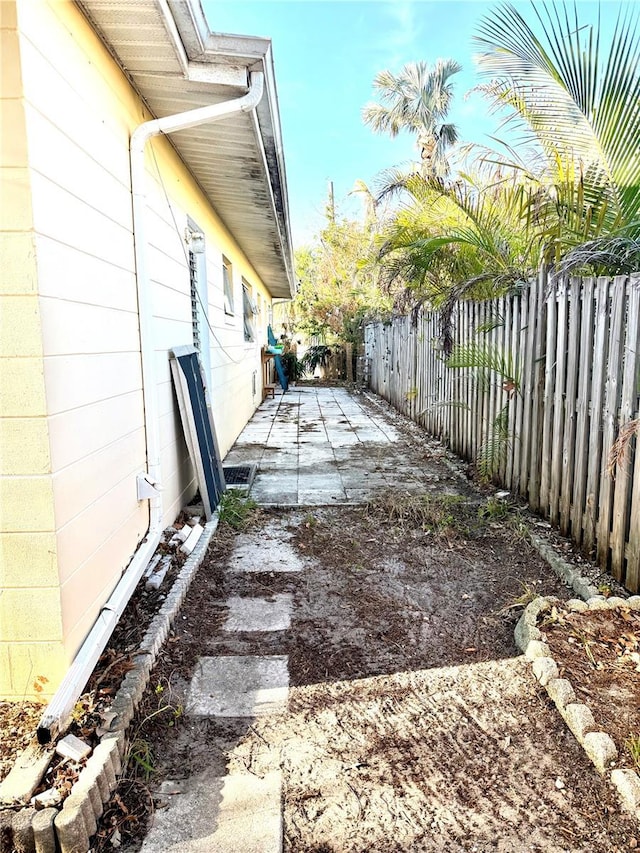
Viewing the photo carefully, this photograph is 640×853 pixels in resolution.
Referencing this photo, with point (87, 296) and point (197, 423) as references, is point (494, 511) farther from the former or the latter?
point (87, 296)

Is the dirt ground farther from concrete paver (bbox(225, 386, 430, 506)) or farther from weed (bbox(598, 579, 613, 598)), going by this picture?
concrete paver (bbox(225, 386, 430, 506))

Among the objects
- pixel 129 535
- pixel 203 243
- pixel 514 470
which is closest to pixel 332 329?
pixel 203 243

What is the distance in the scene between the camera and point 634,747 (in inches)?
71.5

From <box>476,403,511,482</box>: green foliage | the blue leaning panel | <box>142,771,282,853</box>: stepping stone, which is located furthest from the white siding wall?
<box>476,403,511,482</box>: green foliage

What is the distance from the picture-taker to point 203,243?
534cm

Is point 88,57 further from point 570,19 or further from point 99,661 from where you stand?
point 570,19

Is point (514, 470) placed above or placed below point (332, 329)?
below

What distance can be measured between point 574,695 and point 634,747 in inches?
11.4

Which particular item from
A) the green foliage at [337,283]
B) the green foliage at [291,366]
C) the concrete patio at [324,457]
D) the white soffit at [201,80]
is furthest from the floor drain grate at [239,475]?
the green foliage at [291,366]

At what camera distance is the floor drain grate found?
519 cm

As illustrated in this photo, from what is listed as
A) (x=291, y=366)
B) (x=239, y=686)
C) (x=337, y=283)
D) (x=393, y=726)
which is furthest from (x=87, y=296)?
(x=337, y=283)

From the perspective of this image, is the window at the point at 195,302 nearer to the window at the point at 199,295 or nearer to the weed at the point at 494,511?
the window at the point at 199,295

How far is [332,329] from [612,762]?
17.3m

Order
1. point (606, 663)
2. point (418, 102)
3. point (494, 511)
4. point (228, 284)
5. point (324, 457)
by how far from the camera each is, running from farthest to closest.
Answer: point (418, 102), point (228, 284), point (324, 457), point (494, 511), point (606, 663)
